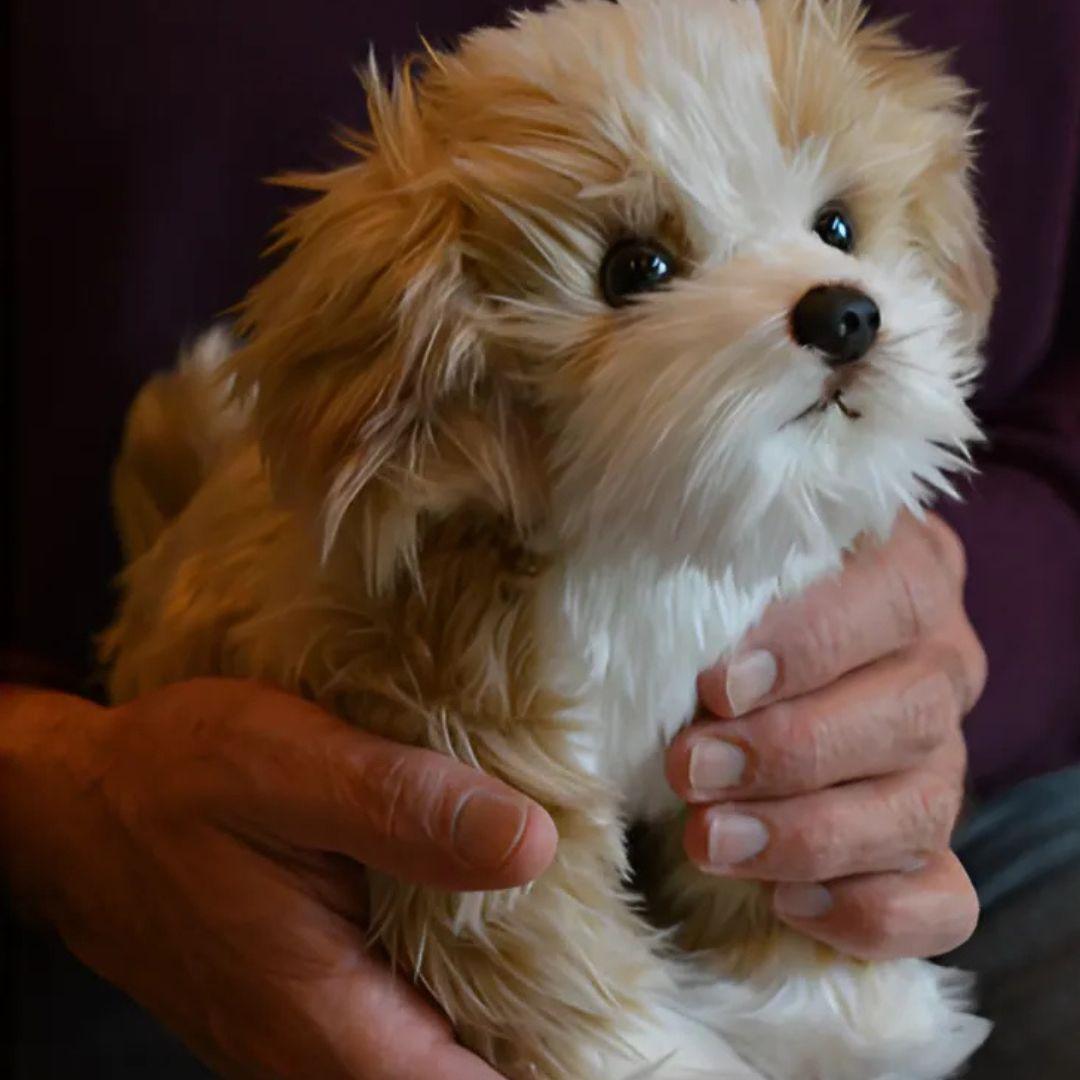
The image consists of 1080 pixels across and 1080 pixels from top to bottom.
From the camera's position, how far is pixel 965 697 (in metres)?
0.69

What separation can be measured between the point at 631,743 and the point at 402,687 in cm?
10

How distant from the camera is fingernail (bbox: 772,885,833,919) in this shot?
593 millimetres

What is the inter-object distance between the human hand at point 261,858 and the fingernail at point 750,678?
111mm

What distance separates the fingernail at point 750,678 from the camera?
55 cm

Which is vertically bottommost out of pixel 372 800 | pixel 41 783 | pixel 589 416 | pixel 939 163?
pixel 41 783

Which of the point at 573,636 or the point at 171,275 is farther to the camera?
the point at 171,275

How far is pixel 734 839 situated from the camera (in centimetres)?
56

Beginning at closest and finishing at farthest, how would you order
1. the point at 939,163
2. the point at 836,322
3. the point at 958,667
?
the point at 836,322
the point at 939,163
the point at 958,667

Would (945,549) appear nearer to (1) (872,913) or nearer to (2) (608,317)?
(1) (872,913)

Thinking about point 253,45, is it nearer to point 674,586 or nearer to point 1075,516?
point 674,586

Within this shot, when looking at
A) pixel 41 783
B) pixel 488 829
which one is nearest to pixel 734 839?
pixel 488 829

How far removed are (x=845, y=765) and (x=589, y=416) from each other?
24 centimetres

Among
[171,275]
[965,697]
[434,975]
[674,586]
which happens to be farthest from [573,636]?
[171,275]

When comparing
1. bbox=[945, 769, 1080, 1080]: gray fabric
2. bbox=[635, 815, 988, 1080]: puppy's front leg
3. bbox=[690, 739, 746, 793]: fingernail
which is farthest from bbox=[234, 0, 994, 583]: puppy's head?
bbox=[945, 769, 1080, 1080]: gray fabric
